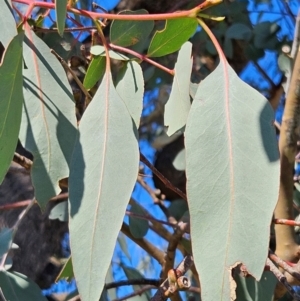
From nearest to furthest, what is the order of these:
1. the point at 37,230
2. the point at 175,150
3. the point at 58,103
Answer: the point at 58,103, the point at 37,230, the point at 175,150

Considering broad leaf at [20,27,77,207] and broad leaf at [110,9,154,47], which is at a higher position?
broad leaf at [110,9,154,47]

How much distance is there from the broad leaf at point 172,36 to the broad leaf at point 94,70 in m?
0.07

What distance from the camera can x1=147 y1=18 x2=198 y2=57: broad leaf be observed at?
87 cm

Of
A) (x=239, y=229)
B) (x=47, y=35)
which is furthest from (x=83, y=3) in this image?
(x=239, y=229)

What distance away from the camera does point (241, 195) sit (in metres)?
0.72

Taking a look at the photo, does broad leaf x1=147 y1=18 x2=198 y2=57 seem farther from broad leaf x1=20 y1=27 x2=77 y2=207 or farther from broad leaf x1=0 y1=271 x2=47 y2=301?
broad leaf x1=0 y1=271 x2=47 y2=301

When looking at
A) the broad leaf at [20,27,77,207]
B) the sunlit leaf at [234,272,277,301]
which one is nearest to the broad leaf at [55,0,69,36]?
the broad leaf at [20,27,77,207]

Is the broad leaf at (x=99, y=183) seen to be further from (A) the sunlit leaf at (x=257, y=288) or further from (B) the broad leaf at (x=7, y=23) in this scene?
(A) the sunlit leaf at (x=257, y=288)

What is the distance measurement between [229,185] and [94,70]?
0.30 m

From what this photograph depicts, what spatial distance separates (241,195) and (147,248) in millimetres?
908

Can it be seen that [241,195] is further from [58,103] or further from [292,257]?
[292,257]

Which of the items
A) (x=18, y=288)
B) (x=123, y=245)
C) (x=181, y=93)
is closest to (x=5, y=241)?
(x=18, y=288)

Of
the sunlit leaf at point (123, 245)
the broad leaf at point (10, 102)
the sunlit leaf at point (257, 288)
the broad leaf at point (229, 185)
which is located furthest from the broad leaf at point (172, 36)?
the sunlit leaf at point (123, 245)

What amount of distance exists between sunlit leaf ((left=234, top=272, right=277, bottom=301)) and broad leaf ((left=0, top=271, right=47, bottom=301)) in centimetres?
32
